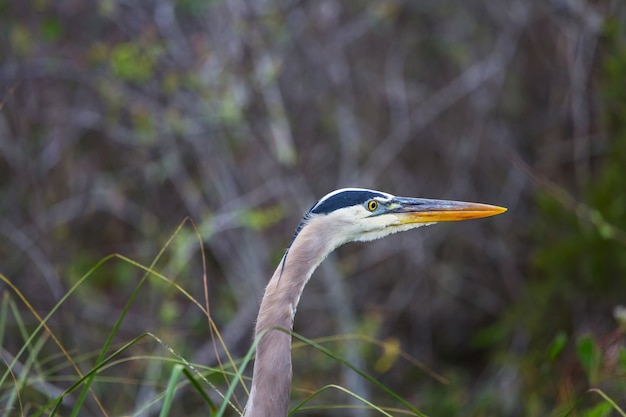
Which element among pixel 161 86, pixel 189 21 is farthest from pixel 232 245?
pixel 189 21

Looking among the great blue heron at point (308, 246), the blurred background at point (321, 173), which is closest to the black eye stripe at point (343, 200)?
the great blue heron at point (308, 246)

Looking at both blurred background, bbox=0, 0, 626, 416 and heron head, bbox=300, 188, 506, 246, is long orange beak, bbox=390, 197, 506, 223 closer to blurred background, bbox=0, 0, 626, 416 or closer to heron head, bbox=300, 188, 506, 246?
heron head, bbox=300, 188, 506, 246

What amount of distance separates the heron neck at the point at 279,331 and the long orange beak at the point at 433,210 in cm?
31

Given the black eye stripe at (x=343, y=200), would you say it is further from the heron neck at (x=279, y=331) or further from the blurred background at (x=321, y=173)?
the blurred background at (x=321, y=173)

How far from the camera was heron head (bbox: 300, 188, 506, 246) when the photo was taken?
7.72ft

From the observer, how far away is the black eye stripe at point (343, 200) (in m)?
2.34

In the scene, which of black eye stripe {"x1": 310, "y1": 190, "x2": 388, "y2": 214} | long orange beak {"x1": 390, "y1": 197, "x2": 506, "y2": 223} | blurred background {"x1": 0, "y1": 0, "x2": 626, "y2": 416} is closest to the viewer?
black eye stripe {"x1": 310, "y1": 190, "x2": 388, "y2": 214}

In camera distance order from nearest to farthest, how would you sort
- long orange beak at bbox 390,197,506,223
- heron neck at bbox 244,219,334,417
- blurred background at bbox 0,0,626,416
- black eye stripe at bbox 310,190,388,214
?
heron neck at bbox 244,219,334,417, black eye stripe at bbox 310,190,388,214, long orange beak at bbox 390,197,506,223, blurred background at bbox 0,0,626,416

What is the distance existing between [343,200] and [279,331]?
403 millimetres

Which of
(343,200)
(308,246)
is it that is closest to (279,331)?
(308,246)

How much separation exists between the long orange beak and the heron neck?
1.01ft

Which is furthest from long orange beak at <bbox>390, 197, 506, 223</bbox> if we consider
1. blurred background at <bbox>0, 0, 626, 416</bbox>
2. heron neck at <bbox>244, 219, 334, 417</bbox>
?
blurred background at <bbox>0, 0, 626, 416</bbox>

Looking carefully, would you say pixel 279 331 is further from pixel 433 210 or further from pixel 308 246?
pixel 433 210

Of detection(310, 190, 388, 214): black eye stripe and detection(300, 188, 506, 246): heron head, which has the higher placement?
detection(310, 190, 388, 214): black eye stripe
